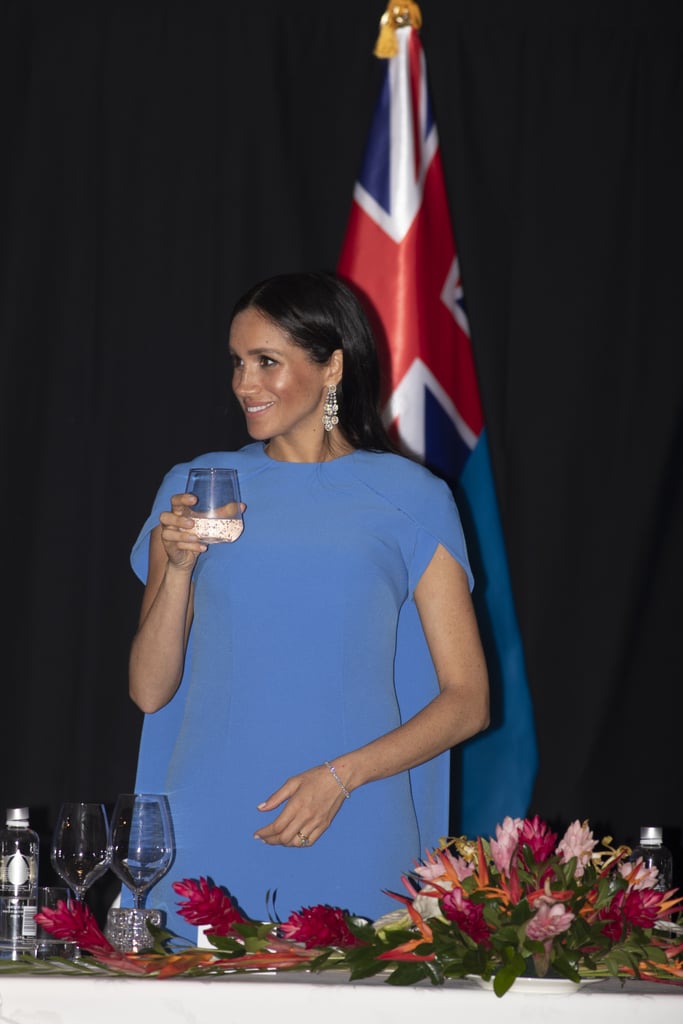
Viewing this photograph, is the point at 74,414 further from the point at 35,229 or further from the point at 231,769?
the point at 231,769

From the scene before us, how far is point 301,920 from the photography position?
51.4 inches

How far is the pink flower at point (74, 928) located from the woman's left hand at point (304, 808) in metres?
0.47

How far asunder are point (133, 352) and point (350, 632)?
1866 millimetres

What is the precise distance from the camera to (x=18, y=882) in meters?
1.57

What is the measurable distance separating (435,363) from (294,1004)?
8.07ft

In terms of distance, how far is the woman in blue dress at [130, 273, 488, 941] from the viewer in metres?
1.98

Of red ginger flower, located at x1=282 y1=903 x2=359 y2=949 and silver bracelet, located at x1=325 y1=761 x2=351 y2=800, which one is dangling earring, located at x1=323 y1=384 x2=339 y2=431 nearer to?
silver bracelet, located at x1=325 y1=761 x2=351 y2=800

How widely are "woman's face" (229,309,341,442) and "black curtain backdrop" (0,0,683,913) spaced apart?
1577mm

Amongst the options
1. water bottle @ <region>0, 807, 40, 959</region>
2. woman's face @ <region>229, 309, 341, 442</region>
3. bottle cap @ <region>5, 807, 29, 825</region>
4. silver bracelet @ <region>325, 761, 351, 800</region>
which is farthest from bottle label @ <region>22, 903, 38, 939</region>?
woman's face @ <region>229, 309, 341, 442</region>

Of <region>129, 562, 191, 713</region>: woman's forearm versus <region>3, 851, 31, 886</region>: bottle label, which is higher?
<region>129, 562, 191, 713</region>: woman's forearm

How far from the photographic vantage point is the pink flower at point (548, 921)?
1.20 metres

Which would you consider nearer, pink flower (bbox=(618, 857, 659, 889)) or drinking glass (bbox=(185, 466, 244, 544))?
pink flower (bbox=(618, 857, 659, 889))

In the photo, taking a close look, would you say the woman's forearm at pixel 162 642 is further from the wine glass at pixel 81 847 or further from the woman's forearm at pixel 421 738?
the wine glass at pixel 81 847

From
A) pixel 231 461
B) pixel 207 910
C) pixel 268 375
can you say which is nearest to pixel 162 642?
pixel 231 461
